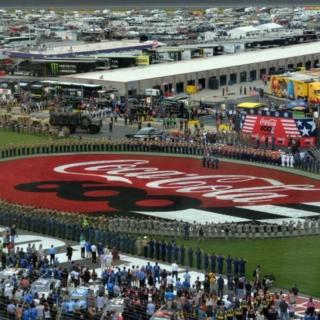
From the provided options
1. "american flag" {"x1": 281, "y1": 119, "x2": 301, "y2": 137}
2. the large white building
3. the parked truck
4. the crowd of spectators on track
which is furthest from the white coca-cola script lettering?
the large white building

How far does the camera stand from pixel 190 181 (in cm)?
5888

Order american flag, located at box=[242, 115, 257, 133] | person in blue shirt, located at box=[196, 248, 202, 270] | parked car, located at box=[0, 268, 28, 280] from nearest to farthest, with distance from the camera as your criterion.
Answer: parked car, located at box=[0, 268, 28, 280] < person in blue shirt, located at box=[196, 248, 202, 270] < american flag, located at box=[242, 115, 257, 133]

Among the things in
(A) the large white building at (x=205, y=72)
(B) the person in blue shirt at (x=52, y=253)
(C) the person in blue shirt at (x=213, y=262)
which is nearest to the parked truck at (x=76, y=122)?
(A) the large white building at (x=205, y=72)

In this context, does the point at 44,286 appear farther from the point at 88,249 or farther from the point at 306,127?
the point at 306,127

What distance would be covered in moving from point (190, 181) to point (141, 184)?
251cm

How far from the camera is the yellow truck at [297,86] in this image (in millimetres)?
88062

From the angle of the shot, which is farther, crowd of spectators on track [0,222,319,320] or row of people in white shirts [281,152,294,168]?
row of people in white shirts [281,152,294,168]

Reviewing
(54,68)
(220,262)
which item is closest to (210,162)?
(220,262)

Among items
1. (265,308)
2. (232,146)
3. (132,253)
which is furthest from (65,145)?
(265,308)

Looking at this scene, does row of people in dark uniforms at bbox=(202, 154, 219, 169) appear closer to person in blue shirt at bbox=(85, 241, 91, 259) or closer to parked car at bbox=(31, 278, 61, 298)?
person in blue shirt at bbox=(85, 241, 91, 259)

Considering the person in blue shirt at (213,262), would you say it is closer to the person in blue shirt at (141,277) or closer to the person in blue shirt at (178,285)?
the person in blue shirt at (178,285)

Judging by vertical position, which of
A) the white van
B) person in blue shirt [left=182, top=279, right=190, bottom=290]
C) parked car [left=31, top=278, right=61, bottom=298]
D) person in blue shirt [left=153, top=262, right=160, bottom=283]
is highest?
parked car [left=31, top=278, right=61, bottom=298]

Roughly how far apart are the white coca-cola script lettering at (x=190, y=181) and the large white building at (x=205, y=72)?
28.7 m

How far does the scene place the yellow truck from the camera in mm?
88062
